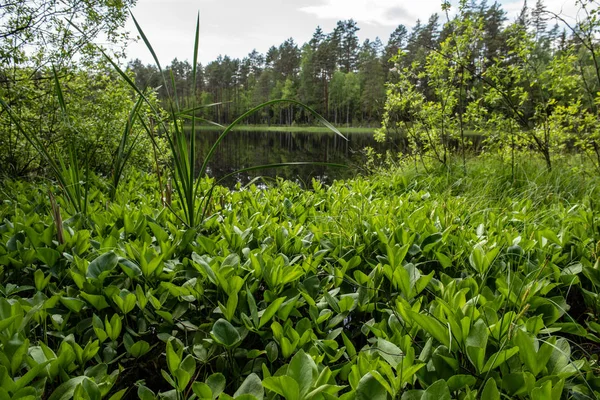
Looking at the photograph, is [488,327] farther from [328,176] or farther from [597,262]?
[328,176]

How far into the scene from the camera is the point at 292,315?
107 cm

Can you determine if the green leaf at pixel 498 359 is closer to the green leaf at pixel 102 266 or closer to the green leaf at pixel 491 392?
the green leaf at pixel 491 392

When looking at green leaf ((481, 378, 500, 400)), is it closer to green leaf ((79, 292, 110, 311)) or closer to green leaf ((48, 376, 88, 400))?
green leaf ((48, 376, 88, 400))

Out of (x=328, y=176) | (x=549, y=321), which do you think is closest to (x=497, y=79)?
(x=549, y=321)

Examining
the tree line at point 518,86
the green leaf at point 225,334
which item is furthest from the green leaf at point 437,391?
the tree line at point 518,86

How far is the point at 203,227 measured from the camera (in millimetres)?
1684

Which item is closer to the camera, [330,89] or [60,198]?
[60,198]

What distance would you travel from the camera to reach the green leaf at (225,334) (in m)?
0.84

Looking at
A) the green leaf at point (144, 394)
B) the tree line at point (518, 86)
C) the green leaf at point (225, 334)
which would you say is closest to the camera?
the green leaf at point (144, 394)

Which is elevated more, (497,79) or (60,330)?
(497,79)

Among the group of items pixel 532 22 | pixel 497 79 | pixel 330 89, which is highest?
pixel 330 89

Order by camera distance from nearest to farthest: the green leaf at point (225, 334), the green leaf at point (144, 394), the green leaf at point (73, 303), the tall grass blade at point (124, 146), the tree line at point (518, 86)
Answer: the green leaf at point (144, 394) → the green leaf at point (225, 334) → the green leaf at point (73, 303) → the tall grass blade at point (124, 146) → the tree line at point (518, 86)

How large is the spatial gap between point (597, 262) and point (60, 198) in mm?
2615

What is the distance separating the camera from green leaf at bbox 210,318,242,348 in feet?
2.76
